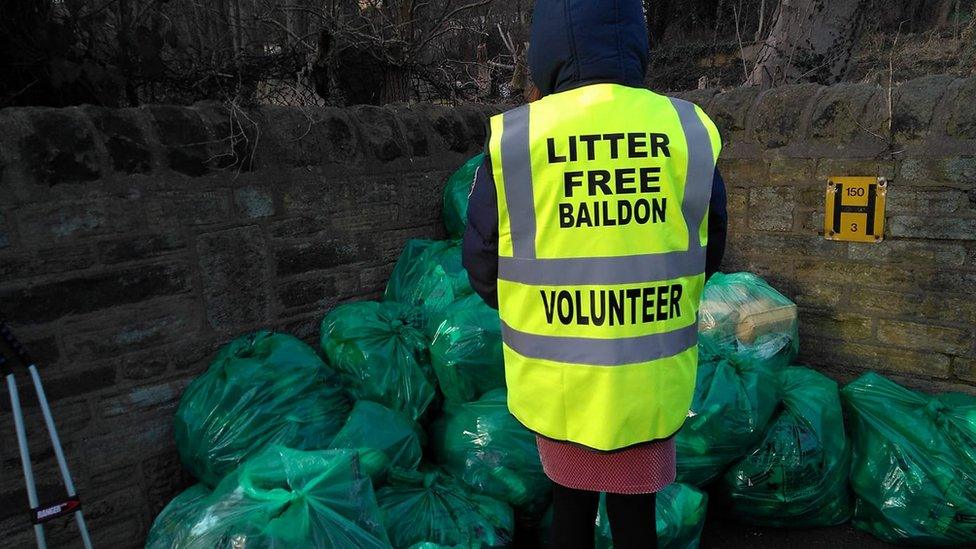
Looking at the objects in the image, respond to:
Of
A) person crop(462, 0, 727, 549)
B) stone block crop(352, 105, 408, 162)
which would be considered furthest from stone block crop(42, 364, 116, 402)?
person crop(462, 0, 727, 549)

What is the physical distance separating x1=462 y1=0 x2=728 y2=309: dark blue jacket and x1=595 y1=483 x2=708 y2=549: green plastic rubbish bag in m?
1.03

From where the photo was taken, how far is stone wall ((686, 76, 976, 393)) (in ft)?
8.54

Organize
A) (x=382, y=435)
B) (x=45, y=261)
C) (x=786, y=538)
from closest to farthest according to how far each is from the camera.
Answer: (x=45, y=261) < (x=382, y=435) < (x=786, y=538)

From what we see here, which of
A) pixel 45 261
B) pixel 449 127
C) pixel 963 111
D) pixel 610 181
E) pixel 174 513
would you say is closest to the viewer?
pixel 610 181

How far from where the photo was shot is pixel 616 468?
1414 millimetres

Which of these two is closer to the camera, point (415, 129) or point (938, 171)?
point (938, 171)

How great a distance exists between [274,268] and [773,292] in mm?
2268

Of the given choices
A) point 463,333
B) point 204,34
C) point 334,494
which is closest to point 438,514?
point 334,494

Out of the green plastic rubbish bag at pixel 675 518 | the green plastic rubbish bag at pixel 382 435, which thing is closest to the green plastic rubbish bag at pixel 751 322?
the green plastic rubbish bag at pixel 675 518

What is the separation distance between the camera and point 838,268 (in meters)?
2.92

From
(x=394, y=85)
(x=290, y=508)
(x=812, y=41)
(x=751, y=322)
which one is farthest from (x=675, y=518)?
(x=812, y=41)

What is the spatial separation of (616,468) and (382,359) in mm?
1262

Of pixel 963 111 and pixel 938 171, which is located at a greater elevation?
pixel 963 111

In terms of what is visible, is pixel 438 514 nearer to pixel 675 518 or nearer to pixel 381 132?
pixel 675 518
